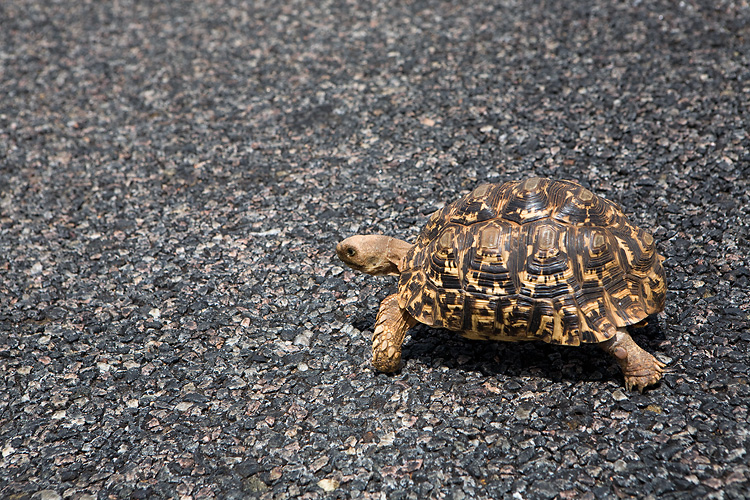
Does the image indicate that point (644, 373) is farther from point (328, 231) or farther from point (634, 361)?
point (328, 231)

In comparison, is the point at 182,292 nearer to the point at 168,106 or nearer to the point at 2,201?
the point at 2,201

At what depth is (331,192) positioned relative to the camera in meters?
5.54

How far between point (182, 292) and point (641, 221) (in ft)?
11.0

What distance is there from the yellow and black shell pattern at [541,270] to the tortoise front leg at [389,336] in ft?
0.48

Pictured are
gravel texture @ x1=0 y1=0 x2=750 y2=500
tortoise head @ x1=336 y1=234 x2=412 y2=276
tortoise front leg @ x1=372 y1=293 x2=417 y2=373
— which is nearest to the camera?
gravel texture @ x1=0 y1=0 x2=750 y2=500

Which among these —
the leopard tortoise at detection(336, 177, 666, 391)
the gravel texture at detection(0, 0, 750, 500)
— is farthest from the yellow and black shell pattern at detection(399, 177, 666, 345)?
the gravel texture at detection(0, 0, 750, 500)

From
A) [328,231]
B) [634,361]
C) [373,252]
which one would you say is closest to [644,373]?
[634,361]

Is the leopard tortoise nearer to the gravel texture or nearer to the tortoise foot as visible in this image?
the tortoise foot

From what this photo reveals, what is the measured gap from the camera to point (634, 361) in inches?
138

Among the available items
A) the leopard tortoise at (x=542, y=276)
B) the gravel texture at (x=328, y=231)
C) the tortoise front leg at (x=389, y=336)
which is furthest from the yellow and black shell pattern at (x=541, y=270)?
the gravel texture at (x=328, y=231)

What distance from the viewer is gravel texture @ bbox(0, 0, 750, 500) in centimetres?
345

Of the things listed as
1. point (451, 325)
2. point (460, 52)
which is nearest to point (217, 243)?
point (451, 325)

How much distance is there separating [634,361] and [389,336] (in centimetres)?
133

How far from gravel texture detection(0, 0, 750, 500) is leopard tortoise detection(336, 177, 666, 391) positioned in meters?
0.34
